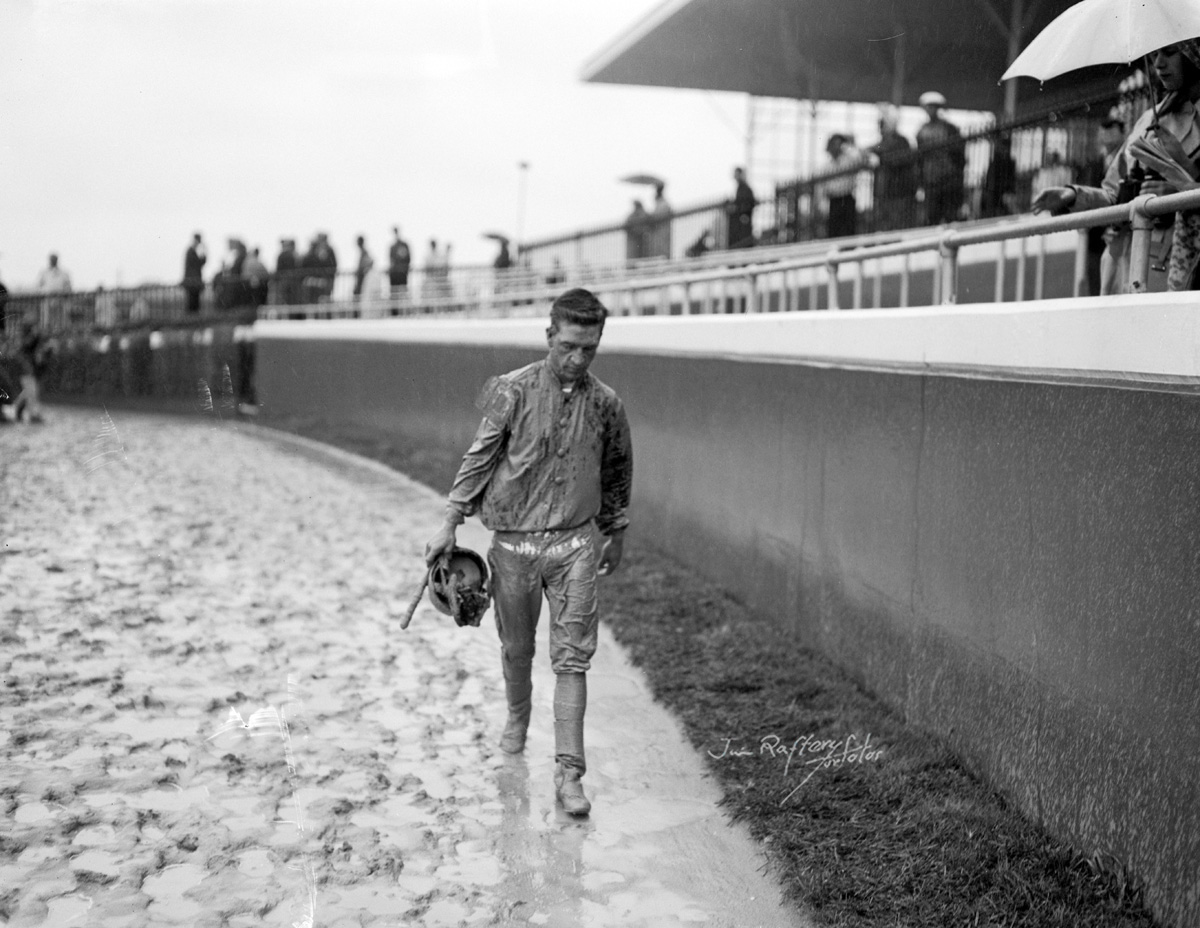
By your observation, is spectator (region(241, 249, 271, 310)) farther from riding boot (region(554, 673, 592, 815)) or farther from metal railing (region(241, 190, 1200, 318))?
riding boot (region(554, 673, 592, 815))

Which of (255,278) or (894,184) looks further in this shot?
(255,278)

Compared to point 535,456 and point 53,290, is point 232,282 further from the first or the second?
point 535,456

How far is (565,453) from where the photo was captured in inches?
225

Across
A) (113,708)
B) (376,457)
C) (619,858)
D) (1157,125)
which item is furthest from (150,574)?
(376,457)

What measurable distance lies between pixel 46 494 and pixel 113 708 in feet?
28.6

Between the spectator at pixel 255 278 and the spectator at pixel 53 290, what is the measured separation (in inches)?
169

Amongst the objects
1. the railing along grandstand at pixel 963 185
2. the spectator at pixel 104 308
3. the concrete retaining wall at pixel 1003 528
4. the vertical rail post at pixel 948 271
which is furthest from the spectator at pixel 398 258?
the vertical rail post at pixel 948 271

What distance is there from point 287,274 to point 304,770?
73.8 ft

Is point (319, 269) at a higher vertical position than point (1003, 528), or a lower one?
higher

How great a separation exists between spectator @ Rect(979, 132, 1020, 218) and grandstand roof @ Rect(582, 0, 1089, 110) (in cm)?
263

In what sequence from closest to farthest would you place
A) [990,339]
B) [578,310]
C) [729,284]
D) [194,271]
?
1. [578,310]
2. [990,339]
3. [729,284]
4. [194,271]

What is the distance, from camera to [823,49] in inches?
760

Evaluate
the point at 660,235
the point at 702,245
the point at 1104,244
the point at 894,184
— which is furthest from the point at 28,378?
the point at 1104,244
